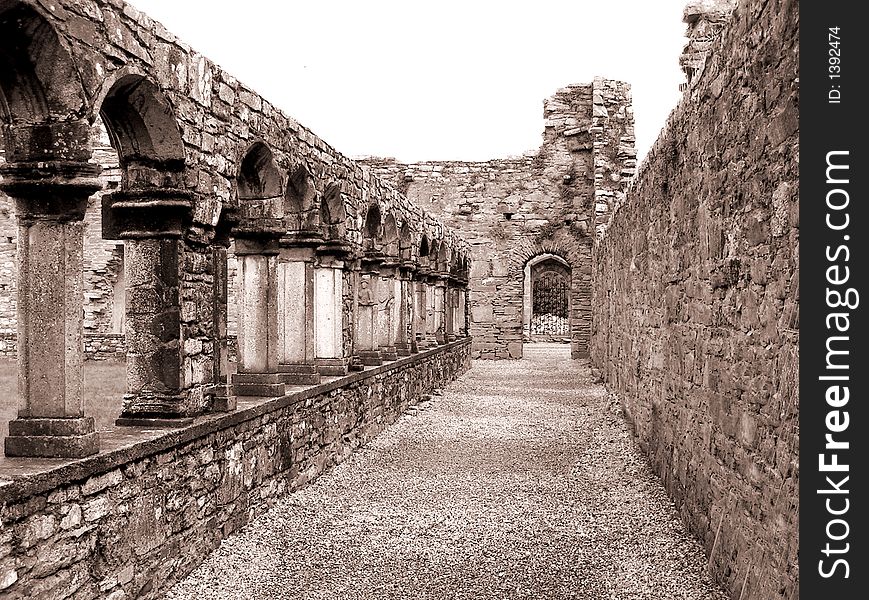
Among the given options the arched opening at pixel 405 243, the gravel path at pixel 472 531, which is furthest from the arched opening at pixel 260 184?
the arched opening at pixel 405 243

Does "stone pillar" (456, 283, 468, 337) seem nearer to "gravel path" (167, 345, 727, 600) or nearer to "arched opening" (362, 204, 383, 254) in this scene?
"arched opening" (362, 204, 383, 254)

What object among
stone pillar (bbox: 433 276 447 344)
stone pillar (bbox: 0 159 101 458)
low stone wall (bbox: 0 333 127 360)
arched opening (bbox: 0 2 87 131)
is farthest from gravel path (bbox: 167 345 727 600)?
low stone wall (bbox: 0 333 127 360)

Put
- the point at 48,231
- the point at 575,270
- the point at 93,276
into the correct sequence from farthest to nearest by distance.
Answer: the point at 575,270 < the point at 93,276 < the point at 48,231

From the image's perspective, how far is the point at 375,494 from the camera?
729 centimetres

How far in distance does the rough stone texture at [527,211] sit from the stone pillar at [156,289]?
18953mm

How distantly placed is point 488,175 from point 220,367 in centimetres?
1950

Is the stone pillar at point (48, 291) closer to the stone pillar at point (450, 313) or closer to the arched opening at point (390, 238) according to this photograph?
the arched opening at point (390, 238)

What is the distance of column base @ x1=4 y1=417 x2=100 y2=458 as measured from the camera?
4180mm

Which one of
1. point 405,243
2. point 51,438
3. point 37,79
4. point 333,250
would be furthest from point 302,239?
point 405,243

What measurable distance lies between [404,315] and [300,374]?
5.63 m

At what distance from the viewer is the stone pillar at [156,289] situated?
17.9 ft

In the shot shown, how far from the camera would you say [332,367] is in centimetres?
943

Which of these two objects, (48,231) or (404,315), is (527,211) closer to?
(404,315)
